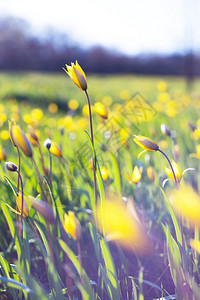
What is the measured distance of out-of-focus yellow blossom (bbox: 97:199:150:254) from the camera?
3.16ft

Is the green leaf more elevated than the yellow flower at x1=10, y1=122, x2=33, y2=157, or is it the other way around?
the yellow flower at x1=10, y1=122, x2=33, y2=157

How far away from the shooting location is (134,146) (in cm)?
237

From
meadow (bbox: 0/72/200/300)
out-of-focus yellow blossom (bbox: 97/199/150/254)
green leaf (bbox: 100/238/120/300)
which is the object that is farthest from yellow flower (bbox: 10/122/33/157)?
green leaf (bbox: 100/238/120/300)

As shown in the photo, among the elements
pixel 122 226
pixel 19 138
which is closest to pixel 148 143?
pixel 122 226

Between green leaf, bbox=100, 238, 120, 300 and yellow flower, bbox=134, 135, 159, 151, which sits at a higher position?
yellow flower, bbox=134, 135, 159, 151

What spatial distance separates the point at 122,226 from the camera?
98 centimetres

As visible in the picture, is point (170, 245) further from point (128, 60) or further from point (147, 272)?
point (128, 60)

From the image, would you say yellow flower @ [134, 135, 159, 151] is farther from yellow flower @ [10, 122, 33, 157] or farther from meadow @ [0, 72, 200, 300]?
yellow flower @ [10, 122, 33, 157]

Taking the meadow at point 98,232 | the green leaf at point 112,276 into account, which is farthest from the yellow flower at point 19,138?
the green leaf at point 112,276

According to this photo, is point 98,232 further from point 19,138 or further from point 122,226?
point 19,138

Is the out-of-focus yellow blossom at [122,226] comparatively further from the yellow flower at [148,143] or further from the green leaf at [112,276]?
the yellow flower at [148,143]

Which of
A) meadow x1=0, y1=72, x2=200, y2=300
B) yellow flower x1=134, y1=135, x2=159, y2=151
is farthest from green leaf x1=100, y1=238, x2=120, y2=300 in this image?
yellow flower x1=134, y1=135, x2=159, y2=151

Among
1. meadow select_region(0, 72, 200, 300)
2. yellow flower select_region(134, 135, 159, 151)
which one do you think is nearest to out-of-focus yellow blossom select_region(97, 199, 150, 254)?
meadow select_region(0, 72, 200, 300)

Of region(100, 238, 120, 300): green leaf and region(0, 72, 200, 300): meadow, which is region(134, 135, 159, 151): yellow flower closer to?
region(0, 72, 200, 300): meadow
